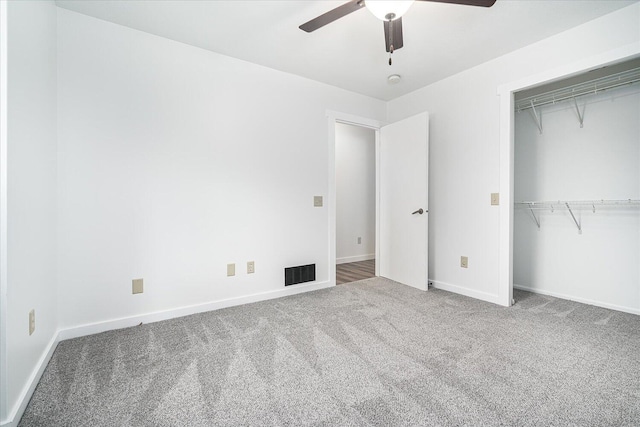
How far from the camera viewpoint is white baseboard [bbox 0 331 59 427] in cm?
116

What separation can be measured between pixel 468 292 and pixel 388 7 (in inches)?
105

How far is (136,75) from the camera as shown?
7.27 ft

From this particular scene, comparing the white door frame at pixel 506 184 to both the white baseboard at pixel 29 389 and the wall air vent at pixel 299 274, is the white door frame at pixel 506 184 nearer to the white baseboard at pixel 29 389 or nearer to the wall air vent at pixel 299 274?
the wall air vent at pixel 299 274

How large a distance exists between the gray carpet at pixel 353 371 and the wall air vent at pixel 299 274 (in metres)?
0.51

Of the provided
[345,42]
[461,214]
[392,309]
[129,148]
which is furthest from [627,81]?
[129,148]

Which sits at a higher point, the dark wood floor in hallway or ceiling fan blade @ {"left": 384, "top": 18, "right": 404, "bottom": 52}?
ceiling fan blade @ {"left": 384, "top": 18, "right": 404, "bottom": 52}

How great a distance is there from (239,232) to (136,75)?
1.52 meters

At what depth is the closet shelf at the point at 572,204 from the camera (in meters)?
2.50

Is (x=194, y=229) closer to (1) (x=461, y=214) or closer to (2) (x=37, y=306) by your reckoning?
(2) (x=37, y=306)

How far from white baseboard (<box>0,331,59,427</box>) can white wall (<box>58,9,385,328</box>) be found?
1.03ft

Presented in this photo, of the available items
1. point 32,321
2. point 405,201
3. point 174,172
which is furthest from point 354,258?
point 32,321

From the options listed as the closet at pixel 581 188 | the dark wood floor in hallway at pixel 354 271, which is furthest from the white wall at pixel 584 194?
the dark wood floor in hallway at pixel 354 271

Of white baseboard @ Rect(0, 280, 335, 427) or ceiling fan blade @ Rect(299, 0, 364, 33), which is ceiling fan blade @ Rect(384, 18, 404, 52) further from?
white baseboard @ Rect(0, 280, 335, 427)

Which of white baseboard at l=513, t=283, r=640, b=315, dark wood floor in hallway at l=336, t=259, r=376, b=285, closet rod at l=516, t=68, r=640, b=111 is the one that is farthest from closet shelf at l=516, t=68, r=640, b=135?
dark wood floor in hallway at l=336, t=259, r=376, b=285
